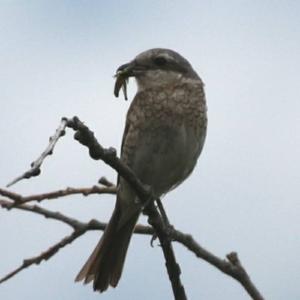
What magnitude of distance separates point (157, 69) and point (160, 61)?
0.09m

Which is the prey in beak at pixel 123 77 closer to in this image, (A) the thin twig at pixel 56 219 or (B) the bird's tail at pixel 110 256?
(B) the bird's tail at pixel 110 256

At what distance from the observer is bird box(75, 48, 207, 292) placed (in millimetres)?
5457

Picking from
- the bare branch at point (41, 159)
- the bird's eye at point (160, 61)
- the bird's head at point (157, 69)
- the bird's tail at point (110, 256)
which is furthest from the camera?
the bird's eye at point (160, 61)

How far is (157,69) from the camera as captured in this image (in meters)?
6.02

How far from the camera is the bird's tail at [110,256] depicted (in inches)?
207

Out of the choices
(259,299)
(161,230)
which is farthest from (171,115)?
(259,299)

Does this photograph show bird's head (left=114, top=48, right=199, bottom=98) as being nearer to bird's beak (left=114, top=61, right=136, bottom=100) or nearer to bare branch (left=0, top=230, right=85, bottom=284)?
bird's beak (left=114, top=61, right=136, bottom=100)

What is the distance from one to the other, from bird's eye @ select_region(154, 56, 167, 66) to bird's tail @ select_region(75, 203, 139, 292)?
1.11 metres

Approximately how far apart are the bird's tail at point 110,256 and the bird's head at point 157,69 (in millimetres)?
961

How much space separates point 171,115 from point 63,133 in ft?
9.43

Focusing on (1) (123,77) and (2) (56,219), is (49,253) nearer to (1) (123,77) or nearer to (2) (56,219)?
(2) (56,219)

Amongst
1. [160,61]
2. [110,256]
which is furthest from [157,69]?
[110,256]

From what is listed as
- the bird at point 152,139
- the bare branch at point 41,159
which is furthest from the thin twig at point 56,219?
the bird at point 152,139

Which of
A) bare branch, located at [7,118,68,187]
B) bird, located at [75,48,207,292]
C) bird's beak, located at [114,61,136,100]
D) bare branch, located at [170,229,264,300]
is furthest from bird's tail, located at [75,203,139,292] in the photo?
bare branch, located at [7,118,68,187]
